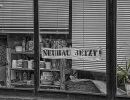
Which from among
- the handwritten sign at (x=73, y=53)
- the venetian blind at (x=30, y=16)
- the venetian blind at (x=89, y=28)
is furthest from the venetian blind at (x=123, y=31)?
the venetian blind at (x=30, y=16)

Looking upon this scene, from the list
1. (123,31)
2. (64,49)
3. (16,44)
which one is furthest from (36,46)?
(123,31)

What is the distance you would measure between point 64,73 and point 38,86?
0.87 metres

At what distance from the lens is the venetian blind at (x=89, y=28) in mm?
9914

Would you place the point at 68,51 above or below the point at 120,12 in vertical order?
below

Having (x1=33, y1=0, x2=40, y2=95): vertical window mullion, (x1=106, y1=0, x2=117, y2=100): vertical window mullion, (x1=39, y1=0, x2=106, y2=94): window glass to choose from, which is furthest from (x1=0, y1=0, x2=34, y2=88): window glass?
(x1=106, y1=0, x2=117, y2=100): vertical window mullion

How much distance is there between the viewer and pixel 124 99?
31.7 feet

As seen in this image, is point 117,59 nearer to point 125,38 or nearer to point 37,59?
point 125,38

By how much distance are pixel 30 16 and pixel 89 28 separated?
178 cm

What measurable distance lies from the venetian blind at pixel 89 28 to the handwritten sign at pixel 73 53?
0.38 feet

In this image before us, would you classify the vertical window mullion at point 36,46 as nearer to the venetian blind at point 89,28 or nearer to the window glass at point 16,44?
the window glass at point 16,44

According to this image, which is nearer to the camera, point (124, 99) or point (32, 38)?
point (124, 99)

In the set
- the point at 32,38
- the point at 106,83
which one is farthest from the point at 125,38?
the point at 32,38

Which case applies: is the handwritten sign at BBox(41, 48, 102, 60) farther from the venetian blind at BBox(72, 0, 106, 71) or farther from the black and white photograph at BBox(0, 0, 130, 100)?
the venetian blind at BBox(72, 0, 106, 71)

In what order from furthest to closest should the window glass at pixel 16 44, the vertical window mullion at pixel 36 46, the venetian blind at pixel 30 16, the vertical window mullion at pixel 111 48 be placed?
the window glass at pixel 16 44
the vertical window mullion at pixel 36 46
the venetian blind at pixel 30 16
the vertical window mullion at pixel 111 48
